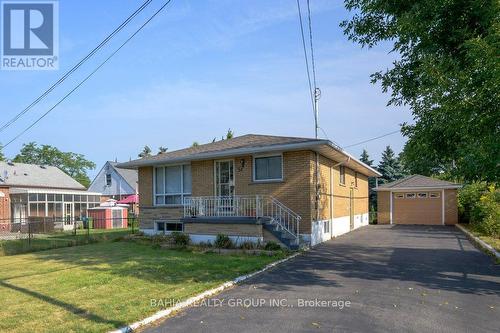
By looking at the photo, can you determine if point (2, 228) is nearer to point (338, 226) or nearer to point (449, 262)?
point (338, 226)

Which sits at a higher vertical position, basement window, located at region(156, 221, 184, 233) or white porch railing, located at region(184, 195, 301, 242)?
white porch railing, located at region(184, 195, 301, 242)

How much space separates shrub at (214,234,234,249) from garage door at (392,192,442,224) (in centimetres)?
1657

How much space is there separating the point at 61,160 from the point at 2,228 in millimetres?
48365

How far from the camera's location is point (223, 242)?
14461 millimetres

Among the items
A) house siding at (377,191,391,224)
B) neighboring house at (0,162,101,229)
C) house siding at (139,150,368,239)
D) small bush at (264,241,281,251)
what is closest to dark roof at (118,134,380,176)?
house siding at (139,150,368,239)

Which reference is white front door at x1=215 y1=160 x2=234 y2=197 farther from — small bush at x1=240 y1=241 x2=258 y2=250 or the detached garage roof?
the detached garage roof

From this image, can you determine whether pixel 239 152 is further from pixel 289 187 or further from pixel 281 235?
pixel 281 235

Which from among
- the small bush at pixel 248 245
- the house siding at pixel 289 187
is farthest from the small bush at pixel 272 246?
the house siding at pixel 289 187

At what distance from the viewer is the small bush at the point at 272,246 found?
1318 cm

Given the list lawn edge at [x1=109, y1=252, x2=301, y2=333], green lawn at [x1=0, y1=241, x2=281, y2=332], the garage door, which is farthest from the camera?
the garage door

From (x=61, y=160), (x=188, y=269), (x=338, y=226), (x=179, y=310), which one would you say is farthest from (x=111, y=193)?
(x=179, y=310)

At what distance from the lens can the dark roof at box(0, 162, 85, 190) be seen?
33091 millimetres

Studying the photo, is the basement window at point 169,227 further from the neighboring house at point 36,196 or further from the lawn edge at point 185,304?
the neighboring house at point 36,196

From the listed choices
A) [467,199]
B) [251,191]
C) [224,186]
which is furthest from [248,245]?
[467,199]
